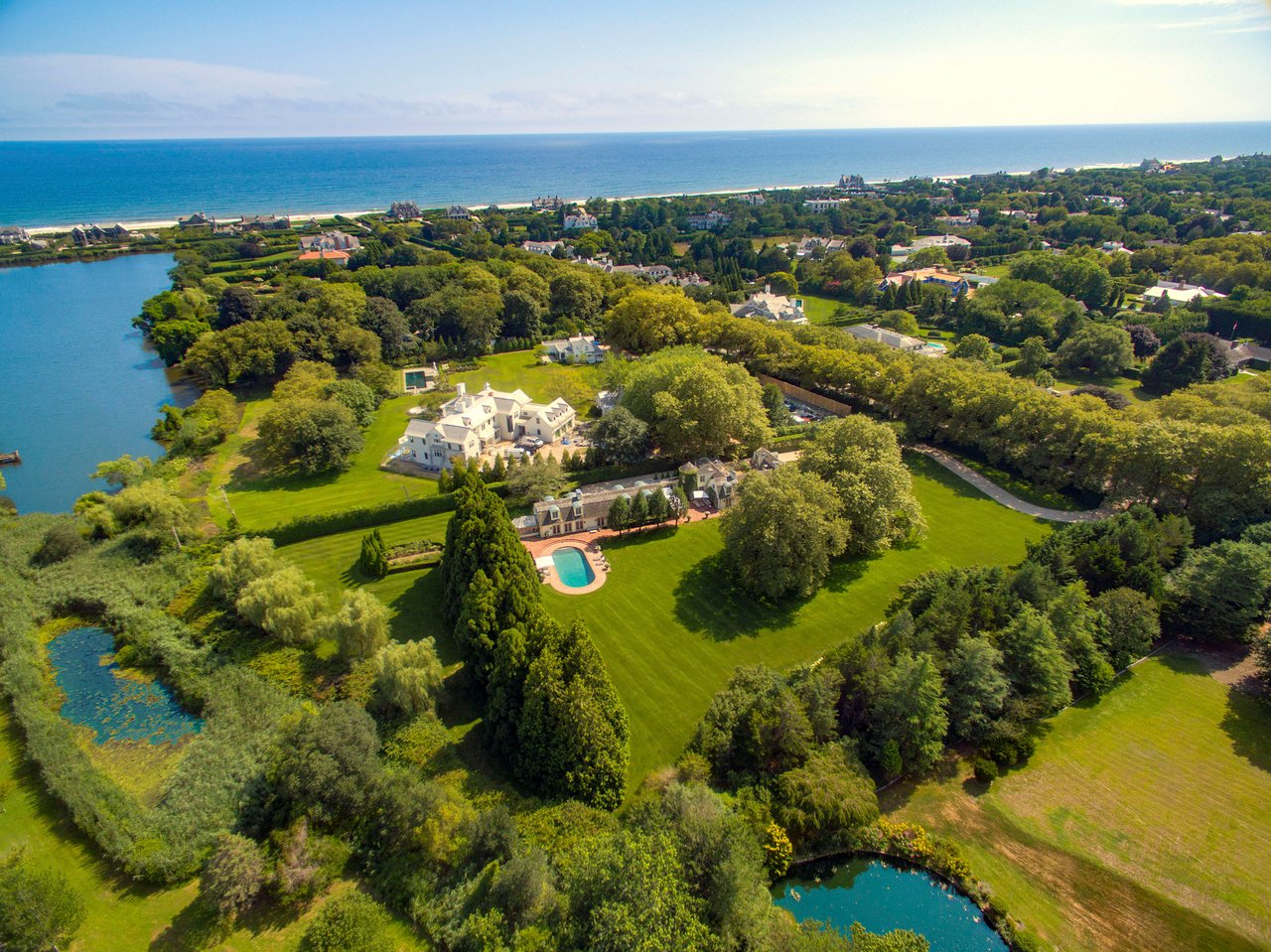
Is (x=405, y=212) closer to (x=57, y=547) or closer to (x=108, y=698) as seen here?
(x=57, y=547)

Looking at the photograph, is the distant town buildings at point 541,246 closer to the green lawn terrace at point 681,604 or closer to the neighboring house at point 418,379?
the neighboring house at point 418,379

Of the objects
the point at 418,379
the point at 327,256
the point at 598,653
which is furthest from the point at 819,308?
the point at 327,256

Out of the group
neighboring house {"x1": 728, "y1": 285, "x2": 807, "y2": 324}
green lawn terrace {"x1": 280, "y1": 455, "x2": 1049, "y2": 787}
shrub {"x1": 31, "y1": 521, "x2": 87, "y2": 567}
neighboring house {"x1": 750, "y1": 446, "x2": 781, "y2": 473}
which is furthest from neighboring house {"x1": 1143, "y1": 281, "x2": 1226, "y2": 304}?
shrub {"x1": 31, "y1": 521, "x2": 87, "y2": 567}

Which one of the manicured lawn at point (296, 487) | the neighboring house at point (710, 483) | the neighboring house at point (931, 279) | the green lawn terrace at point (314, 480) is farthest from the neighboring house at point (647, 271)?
the neighboring house at point (710, 483)

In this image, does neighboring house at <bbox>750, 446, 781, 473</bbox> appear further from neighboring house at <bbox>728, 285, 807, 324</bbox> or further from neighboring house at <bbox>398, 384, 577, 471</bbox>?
neighboring house at <bbox>728, 285, 807, 324</bbox>

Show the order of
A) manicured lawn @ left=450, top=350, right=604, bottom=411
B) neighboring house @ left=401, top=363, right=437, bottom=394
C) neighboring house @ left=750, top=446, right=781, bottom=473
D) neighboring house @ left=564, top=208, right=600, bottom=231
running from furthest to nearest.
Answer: neighboring house @ left=564, top=208, right=600, bottom=231 → neighboring house @ left=401, top=363, right=437, bottom=394 → manicured lawn @ left=450, top=350, right=604, bottom=411 → neighboring house @ left=750, top=446, right=781, bottom=473

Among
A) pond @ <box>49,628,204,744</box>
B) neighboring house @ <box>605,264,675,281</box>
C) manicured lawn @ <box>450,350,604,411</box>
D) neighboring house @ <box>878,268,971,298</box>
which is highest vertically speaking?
neighboring house @ <box>605,264,675,281</box>
